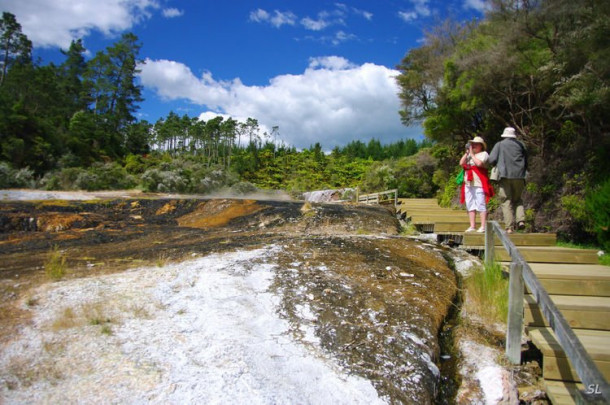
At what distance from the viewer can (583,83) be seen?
6.50m

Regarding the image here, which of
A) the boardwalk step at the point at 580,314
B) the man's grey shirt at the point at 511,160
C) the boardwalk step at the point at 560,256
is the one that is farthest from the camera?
the man's grey shirt at the point at 511,160

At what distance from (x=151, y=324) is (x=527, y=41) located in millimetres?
9781

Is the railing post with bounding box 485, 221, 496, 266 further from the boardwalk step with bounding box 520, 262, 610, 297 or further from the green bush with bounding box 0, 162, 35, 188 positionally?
the green bush with bounding box 0, 162, 35, 188

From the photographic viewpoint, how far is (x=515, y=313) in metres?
3.19

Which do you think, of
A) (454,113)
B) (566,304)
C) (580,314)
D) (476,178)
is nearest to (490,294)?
(566,304)

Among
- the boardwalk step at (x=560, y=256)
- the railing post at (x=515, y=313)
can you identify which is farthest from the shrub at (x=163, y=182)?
the railing post at (x=515, y=313)

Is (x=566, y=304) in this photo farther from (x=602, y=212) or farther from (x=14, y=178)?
(x=14, y=178)

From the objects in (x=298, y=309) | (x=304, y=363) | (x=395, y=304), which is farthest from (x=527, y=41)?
(x=304, y=363)

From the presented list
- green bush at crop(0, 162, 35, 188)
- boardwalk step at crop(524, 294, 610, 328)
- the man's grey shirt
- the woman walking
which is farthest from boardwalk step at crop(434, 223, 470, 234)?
green bush at crop(0, 162, 35, 188)

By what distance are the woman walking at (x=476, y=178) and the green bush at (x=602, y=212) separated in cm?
207

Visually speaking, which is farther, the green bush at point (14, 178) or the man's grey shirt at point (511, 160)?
the green bush at point (14, 178)

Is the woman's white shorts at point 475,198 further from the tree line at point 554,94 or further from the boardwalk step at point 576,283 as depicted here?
the tree line at point 554,94

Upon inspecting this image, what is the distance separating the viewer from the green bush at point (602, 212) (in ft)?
20.1

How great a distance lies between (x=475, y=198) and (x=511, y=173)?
659 millimetres
